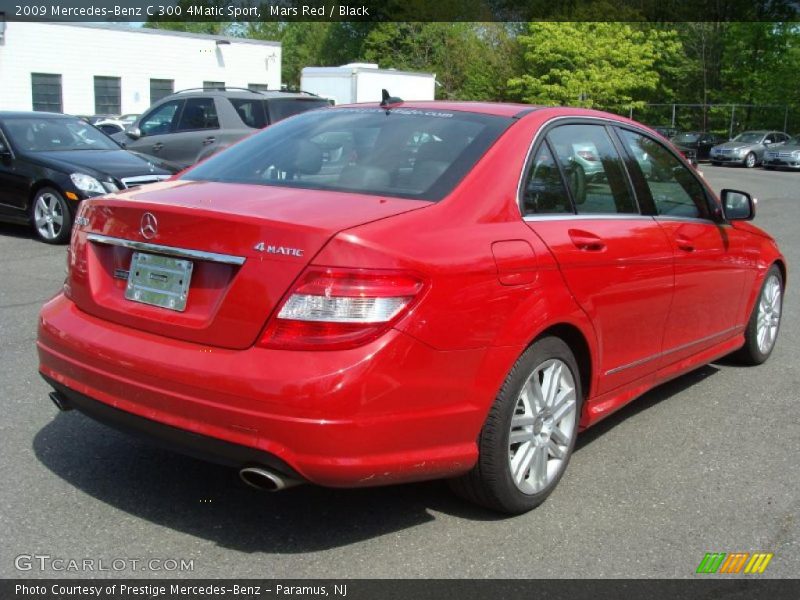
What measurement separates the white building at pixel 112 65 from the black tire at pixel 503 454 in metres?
34.3

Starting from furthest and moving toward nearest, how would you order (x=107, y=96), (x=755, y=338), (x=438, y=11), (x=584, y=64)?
(x=438, y=11), (x=584, y=64), (x=107, y=96), (x=755, y=338)

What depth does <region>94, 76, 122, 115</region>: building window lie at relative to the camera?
36.9 m

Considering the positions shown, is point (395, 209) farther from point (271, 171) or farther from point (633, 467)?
point (633, 467)

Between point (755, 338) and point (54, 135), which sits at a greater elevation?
point (54, 135)

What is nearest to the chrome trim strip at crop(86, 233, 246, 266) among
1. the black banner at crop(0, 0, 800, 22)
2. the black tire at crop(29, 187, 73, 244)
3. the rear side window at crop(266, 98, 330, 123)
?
the black tire at crop(29, 187, 73, 244)

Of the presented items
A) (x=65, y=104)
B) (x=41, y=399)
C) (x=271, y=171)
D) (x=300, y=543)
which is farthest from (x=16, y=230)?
(x=65, y=104)

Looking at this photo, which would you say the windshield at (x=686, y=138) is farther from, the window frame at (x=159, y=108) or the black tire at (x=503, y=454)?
the black tire at (x=503, y=454)

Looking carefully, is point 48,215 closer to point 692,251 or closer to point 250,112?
point 250,112

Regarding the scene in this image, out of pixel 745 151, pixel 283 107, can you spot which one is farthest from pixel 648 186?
pixel 745 151

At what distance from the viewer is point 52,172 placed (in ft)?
33.8

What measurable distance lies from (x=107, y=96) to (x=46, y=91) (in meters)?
2.74

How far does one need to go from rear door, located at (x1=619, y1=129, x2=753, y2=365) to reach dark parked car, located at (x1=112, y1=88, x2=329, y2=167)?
32.5 ft
